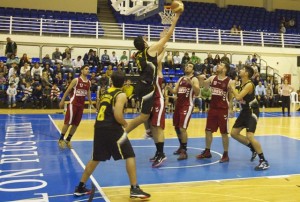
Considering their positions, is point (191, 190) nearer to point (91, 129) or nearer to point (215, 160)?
point (215, 160)

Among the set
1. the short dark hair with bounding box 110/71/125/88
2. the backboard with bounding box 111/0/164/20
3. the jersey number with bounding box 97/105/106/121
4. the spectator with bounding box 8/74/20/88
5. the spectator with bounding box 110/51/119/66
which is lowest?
the jersey number with bounding box 97/105/106/121

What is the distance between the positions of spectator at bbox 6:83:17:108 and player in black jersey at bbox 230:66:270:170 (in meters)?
11.9

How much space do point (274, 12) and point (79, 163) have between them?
26.7m

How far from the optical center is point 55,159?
6.85 m

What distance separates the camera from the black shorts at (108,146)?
461 cm

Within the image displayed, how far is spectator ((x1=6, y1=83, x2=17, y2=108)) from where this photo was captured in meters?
16.1

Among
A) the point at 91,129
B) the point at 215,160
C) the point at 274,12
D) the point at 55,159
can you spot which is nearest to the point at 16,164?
the point at 55,159

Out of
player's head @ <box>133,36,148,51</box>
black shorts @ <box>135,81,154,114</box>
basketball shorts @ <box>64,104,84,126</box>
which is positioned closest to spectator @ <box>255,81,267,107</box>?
basketball shorts @ <box>64,104,84,126</box>

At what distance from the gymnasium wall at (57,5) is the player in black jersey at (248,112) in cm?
1921

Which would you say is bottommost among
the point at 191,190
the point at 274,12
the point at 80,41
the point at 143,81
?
the point at 191,190

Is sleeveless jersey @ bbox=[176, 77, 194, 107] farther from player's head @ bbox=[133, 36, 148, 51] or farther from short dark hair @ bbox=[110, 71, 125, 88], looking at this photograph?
short dark hair @ bbox=[110, 71, 125, 88]

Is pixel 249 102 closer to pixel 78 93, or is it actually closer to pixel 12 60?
pixel 78 93

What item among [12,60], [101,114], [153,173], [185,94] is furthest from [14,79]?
[101,114]

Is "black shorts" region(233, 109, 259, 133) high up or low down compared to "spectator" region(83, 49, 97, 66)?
down
